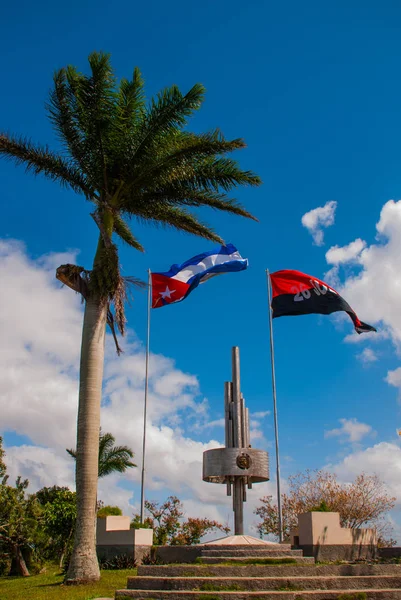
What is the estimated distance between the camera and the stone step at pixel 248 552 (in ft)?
45.1

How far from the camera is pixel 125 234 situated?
850 inches

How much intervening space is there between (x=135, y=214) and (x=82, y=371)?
21.1ft

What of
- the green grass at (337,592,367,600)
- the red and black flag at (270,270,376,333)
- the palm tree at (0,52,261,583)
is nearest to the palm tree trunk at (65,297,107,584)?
the palm tree at (0,52,261,583)

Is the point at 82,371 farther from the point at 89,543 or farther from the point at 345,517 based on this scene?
the point at 345,517

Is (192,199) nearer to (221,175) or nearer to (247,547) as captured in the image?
(221,175)

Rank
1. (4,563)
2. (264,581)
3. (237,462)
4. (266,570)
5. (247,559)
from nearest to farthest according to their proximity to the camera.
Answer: (264,581)
(266,570)
(247,559)
(237,462)
(4,563)

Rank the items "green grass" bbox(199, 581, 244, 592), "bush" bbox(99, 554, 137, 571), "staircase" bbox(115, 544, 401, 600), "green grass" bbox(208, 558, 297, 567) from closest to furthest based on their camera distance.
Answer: "staircase" bbox(115, 544, 401, 600)
"green grass" bbox(199, 581, 244, 592)
"green grass" bbox(208, 558, 297, 567)
"bush" bbox(99, 554, 137, 571)

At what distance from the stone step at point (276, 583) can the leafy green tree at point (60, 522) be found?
1537 cm

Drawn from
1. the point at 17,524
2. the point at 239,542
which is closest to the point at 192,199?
the point at 239,542

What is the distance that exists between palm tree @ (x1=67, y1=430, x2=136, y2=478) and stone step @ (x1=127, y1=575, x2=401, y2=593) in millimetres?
20038

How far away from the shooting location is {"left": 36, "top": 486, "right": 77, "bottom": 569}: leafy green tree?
25.2 m

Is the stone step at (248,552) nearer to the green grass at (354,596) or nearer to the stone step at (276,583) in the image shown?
the stone step at (276,583)

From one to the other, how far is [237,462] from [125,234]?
31.3 ft

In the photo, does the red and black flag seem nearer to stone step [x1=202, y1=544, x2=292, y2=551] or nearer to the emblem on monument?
the emblem on monument
